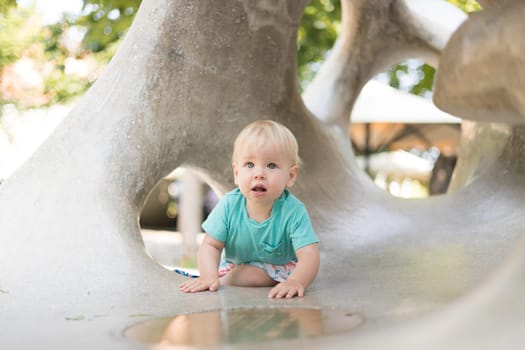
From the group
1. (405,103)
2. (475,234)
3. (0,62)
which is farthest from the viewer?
(0,62)

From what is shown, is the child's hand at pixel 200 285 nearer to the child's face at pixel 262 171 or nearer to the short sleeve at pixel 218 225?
the short sleeve at pixel 218 225

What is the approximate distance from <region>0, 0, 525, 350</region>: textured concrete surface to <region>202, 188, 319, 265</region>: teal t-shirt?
21 centimetres

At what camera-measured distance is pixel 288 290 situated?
2.80 m

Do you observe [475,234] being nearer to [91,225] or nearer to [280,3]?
[280,3]

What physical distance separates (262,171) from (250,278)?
448 millimetres

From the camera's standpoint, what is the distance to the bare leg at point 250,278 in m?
3.11

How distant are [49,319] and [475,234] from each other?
83.2 inches

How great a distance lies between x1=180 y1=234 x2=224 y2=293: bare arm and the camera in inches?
115

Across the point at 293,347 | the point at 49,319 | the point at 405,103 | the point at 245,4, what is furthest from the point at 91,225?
the point at 405,103

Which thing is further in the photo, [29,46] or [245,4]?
[29,46]

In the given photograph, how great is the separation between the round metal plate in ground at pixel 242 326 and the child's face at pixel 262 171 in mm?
615

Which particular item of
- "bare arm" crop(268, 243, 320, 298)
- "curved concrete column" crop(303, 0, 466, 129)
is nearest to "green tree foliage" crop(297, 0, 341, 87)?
"curved concrete column" crop(303, 0, 466, 129)

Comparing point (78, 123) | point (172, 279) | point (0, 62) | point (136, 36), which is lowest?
point (172, 279)

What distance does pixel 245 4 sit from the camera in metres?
3.70
